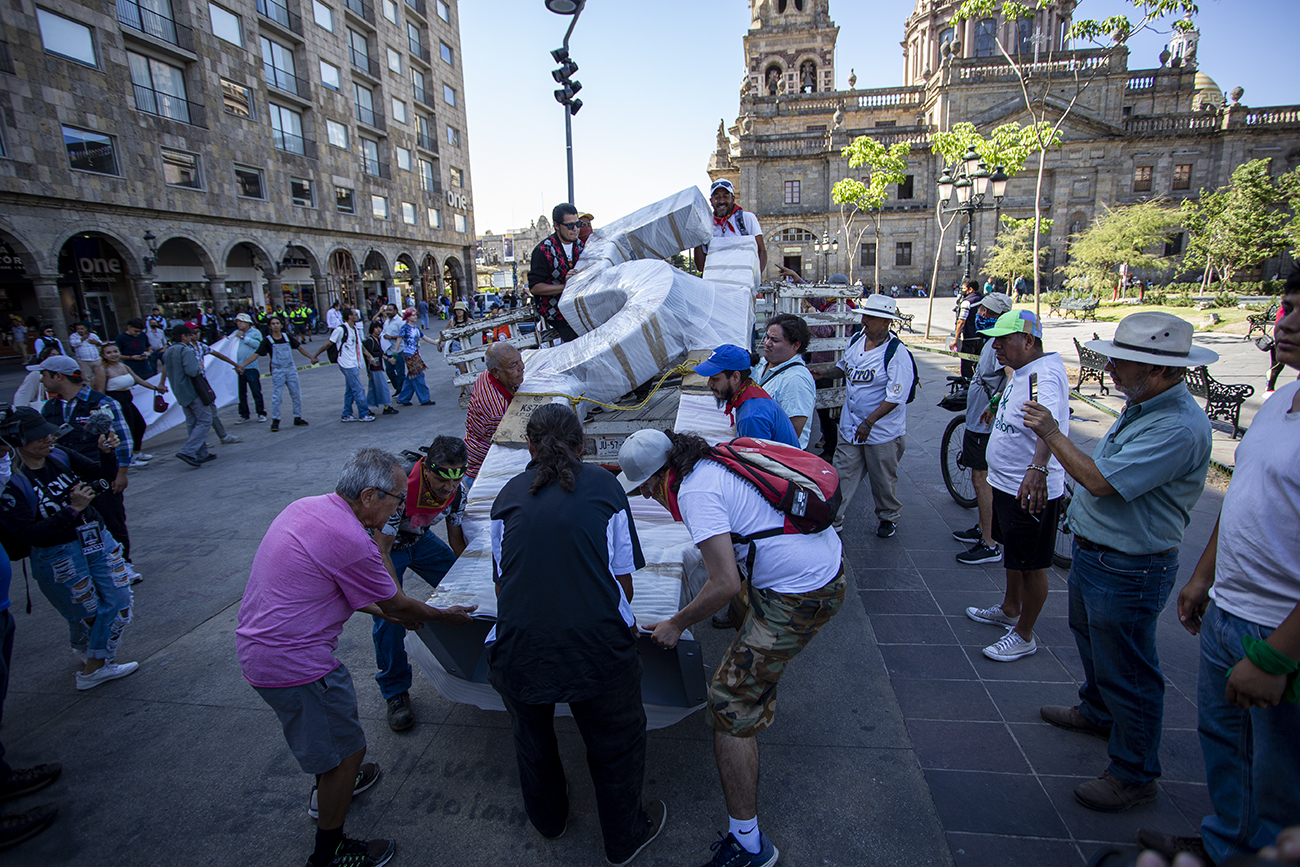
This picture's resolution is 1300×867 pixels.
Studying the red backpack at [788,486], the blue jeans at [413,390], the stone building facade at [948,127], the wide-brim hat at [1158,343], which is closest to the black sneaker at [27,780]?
the red backpack at [788,486]

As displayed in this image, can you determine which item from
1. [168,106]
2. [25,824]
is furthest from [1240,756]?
[168,106]

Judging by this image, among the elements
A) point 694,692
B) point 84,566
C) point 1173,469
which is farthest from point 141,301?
point 1173,469

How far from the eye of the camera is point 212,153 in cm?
2261

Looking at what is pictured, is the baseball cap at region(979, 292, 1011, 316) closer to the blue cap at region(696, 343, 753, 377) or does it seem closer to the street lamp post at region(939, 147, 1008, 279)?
the blue cap at region(696, 343, 753, 377)

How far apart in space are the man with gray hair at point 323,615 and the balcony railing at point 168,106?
26177 millimetres

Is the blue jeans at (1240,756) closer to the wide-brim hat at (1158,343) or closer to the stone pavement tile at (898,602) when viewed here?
the wide-brim hat at (1158,343)

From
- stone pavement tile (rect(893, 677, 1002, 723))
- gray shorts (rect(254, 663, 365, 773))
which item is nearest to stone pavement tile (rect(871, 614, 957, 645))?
stone pavement tile (rect(893, 677, 1002, 723))

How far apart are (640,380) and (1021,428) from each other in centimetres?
229

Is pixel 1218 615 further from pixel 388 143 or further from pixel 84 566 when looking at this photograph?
pixel 388 143

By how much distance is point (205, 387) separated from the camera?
8.59m

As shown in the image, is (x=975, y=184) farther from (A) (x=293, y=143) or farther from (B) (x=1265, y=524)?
(A) (x=293, y=143)

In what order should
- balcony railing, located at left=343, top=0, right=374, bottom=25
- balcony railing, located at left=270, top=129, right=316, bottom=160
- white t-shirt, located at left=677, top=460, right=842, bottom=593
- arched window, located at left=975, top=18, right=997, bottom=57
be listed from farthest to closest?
1. arched window, located at left=975, top=18, right=997, bottom=57
2. balcony railing, located at left=343, top=0, right=374, bottom=25
3. balcony railing, located at left=270, top=129, right=316, bottom=160
4. white t-shirt, located at left=677, top=460, right=842, bottom=593

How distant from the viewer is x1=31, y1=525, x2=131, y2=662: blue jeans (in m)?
3.41

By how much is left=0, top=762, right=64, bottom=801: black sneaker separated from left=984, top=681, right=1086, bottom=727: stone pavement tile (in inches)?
186
